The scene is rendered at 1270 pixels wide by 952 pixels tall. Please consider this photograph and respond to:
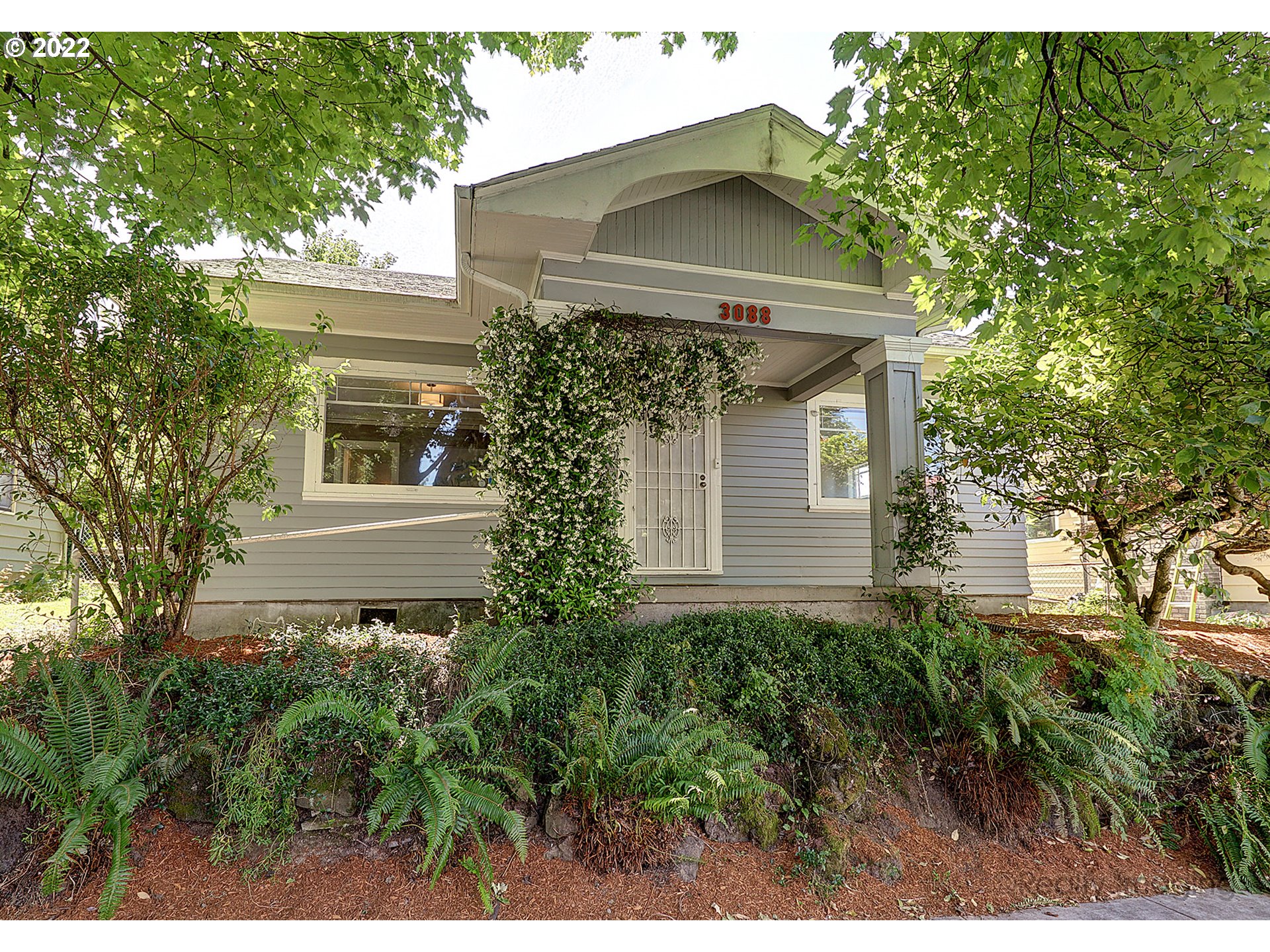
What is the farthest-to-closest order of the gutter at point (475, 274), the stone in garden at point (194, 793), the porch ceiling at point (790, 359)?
the porch ceiling at point (790, 359), the gutter at point (475, 274), the stone in garden at point (194, 793)

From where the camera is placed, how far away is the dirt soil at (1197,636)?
16.8ft

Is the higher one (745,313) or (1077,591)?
(745,313)

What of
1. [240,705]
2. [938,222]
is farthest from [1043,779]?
[240,705]

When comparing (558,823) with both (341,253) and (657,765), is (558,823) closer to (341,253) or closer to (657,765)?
(657,765)

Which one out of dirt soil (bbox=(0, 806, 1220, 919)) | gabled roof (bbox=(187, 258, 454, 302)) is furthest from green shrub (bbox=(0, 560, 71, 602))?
gabled roof (bbox=(187, 258, 454, 302))

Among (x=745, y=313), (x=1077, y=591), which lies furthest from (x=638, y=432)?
(x=1077, y=591)

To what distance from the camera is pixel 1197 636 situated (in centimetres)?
614

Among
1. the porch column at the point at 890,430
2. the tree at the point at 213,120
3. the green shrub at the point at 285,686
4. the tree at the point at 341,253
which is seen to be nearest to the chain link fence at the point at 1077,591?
the porch column at the point at 890,430

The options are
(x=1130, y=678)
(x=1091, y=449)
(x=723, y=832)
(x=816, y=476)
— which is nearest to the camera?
(x=723, y=832)

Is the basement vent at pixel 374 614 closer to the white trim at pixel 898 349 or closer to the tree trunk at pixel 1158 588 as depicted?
the white trim at pixel 898 349

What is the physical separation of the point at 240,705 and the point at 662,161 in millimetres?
4705

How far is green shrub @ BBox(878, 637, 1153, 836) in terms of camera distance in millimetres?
3850

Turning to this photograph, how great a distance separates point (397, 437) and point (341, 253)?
1936 centimetres

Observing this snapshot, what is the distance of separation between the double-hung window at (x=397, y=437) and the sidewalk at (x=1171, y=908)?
5605mm
